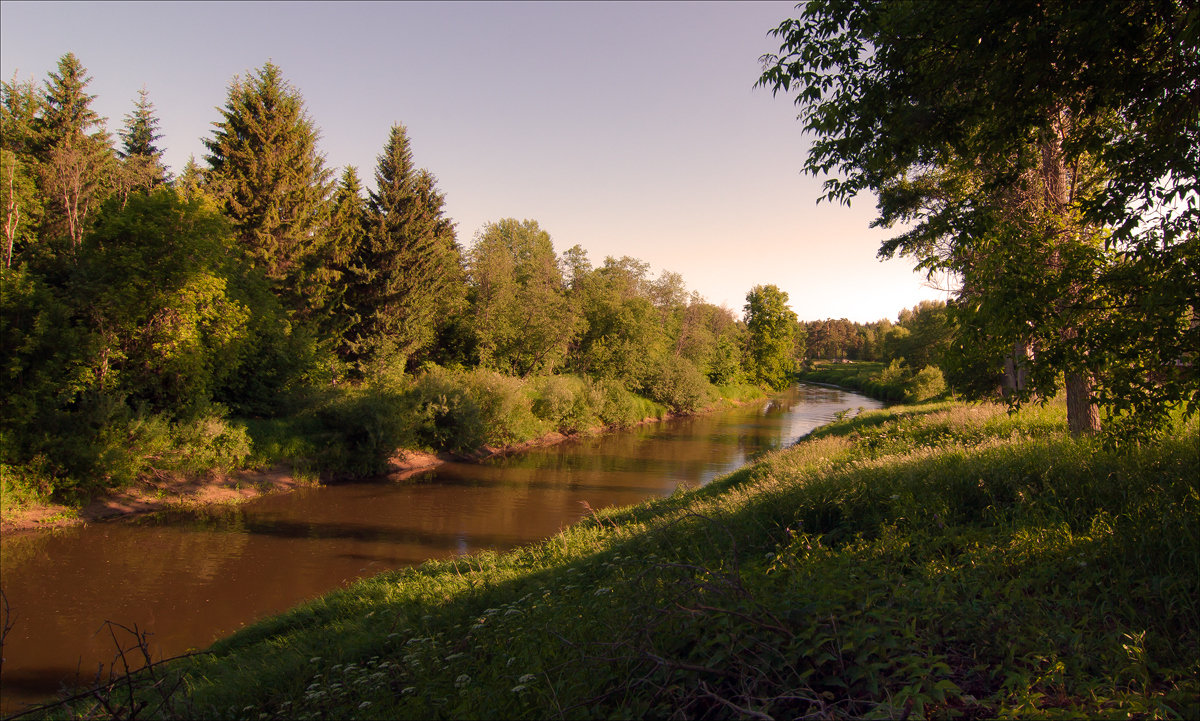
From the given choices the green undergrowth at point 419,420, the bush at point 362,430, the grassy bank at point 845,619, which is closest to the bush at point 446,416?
the green undergrowth at point 419,420

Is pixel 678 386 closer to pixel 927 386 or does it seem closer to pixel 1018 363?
pixel 927 386

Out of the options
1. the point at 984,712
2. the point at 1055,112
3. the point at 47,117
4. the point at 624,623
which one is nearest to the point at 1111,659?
the point at 984,712

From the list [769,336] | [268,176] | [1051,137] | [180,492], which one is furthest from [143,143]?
[769,336]

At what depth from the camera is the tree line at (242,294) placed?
16484mm

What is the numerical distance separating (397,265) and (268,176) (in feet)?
23.0

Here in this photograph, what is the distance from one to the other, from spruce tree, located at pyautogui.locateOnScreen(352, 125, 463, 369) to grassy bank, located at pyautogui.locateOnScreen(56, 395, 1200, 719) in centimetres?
2363

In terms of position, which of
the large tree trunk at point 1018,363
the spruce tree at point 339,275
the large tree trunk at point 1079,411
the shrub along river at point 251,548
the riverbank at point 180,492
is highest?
the spruce tree at point 339,275

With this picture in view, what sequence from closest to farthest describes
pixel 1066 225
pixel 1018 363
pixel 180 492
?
pixel 1018 363 → pixel 1066 225 → pixel 180 492

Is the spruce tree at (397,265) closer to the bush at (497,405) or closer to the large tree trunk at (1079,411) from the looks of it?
the bush at (497,405)

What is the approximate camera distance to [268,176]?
28125 millimetres

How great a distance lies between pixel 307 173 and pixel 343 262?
15.6ft

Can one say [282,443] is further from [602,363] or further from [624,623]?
[602,363]

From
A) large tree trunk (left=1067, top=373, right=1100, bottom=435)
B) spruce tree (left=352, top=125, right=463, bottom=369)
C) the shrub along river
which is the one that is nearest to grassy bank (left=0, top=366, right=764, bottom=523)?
the shrub along river

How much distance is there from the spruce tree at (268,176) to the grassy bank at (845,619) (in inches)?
971
